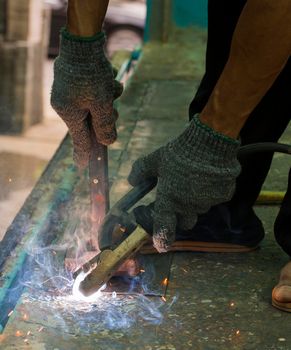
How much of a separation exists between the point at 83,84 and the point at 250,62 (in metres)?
0.62

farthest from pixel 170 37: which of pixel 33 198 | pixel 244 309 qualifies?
pixel 244 309

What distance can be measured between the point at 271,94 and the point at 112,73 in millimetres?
666

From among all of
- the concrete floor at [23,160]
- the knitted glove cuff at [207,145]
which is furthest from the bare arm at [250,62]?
the concrete floor at [23,160]

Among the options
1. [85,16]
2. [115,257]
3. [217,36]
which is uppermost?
[85,16]

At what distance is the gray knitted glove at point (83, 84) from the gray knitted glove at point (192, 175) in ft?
1.00

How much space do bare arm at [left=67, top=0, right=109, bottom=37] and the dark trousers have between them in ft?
1.86

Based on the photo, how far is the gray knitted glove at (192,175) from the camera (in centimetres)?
273

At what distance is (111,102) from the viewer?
306 cm

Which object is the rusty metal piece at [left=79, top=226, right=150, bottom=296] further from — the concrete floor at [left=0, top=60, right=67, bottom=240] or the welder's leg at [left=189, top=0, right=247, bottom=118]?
the concrete floor at [left=0, top=60, right=67, bottom=240]

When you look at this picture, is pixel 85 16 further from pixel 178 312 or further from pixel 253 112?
pixel 178 312

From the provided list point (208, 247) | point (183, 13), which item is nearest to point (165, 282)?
point (208, 247)

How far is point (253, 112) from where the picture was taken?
3.40 meters

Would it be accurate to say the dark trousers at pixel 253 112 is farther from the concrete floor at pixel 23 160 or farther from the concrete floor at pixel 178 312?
the concrete floor at pixel 23 160

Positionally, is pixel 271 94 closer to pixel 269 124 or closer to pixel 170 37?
pixel 269 124
